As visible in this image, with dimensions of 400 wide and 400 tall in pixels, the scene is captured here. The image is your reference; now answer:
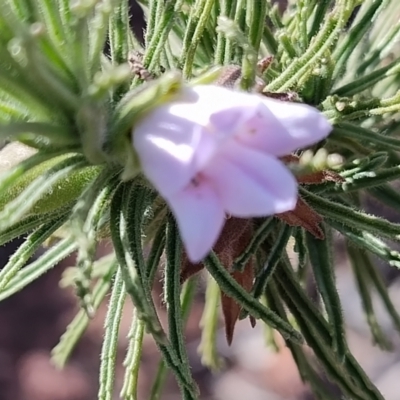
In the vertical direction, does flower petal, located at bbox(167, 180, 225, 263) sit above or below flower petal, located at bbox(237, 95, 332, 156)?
below

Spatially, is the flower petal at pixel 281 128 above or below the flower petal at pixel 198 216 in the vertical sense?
above
